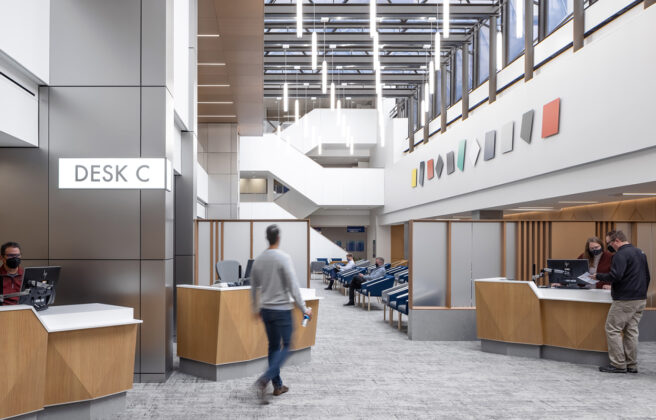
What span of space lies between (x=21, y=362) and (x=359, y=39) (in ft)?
48.2

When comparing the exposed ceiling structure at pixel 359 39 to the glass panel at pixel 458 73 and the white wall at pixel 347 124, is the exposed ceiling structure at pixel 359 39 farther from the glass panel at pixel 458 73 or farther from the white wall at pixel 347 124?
the white wall at pixel 347 124

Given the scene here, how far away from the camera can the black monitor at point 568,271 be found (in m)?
7.76

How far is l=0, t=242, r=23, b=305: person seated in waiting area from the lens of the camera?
18.0 ft

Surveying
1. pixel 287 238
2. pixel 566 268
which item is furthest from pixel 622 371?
pixel 287 238

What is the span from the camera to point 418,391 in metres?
5.92

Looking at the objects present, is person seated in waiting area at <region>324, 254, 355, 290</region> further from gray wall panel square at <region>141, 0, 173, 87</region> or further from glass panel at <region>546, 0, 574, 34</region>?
gray wall panel square at <region>141, 0, 173, 87</region>

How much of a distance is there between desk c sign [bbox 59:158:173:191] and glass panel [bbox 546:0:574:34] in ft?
29.0

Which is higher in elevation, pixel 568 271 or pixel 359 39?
pixel 359 39

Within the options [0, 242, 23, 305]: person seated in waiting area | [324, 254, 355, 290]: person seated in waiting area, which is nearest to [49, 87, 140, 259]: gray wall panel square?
[0, 242, 23, 305]: person seated in waiting area

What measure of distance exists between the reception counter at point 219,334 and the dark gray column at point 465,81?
1183 cm

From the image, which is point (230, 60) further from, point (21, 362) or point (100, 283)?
point (21, 362)

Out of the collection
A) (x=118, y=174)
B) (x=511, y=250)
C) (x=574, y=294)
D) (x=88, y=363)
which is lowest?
(x=88, y=363)

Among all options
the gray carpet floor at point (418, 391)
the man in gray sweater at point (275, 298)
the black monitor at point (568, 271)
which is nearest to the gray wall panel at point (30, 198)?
the gray carpet floor at point (418, 391)

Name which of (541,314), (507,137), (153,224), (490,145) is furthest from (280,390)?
(490,145)
